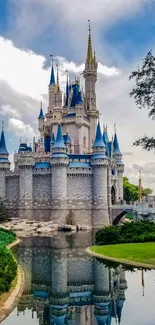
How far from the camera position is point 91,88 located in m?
66.5

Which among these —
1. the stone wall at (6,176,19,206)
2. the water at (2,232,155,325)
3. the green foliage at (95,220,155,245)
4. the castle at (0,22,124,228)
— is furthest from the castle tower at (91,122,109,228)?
the water at (2,232,155,325)

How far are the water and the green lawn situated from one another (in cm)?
121

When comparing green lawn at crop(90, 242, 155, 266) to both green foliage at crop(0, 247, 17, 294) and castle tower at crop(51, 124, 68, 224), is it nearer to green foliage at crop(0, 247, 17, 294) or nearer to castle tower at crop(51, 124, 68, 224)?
green foliage at crop(0, 247, 17, 294)

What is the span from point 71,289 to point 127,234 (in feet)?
44.7

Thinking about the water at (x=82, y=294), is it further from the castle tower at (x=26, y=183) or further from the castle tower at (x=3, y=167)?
the castle tower at (x=3, y=167)

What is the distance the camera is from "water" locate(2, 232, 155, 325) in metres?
11.9

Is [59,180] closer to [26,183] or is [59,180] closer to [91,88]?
[26,183]

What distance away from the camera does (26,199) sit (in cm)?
5541

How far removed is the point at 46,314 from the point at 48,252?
14350 millimetres

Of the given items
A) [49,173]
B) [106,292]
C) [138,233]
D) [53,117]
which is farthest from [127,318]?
[53,117]

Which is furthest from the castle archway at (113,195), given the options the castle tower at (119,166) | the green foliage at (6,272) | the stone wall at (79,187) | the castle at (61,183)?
the green foliage at (6,272)

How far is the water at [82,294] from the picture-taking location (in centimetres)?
1192

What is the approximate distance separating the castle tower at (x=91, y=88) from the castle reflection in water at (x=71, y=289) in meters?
43.0

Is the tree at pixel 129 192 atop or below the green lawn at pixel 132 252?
atop
